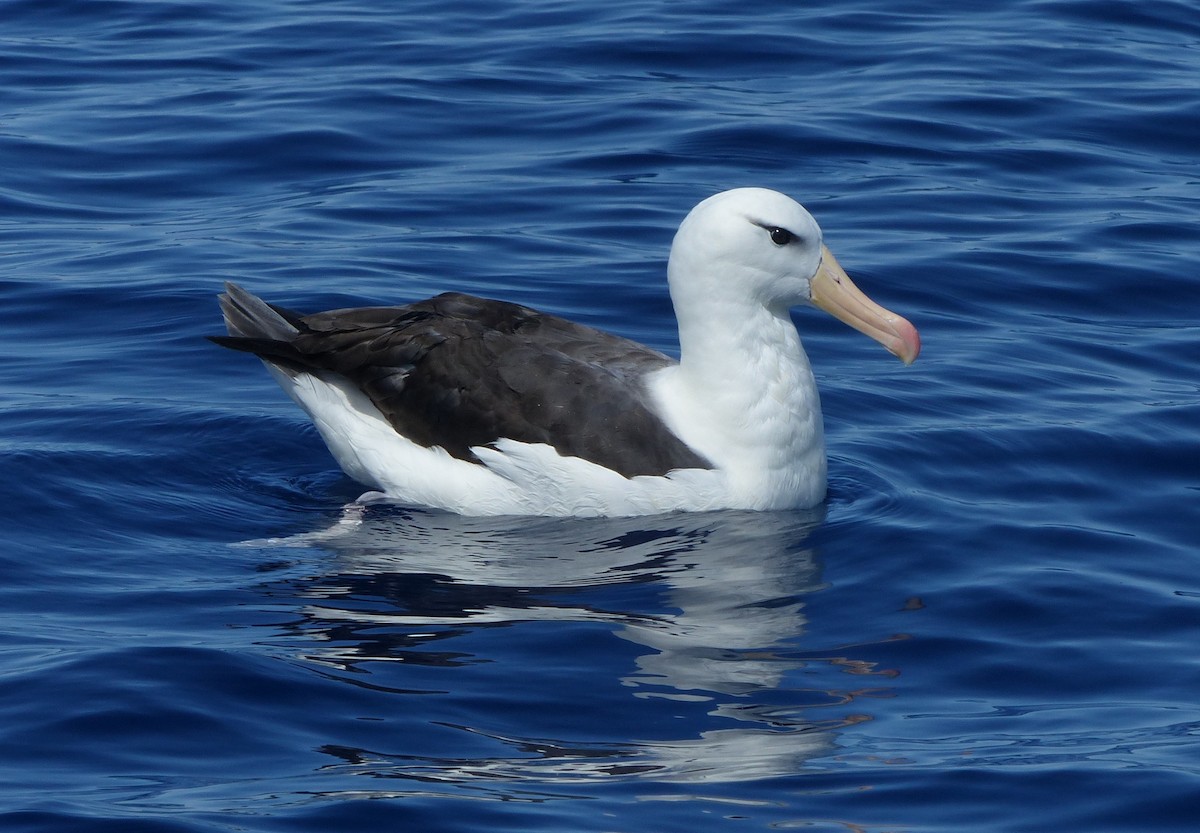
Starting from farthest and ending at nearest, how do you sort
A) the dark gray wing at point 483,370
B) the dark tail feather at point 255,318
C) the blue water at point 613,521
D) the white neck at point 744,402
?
the dark tail feather at point 255,318 → the white neck at point 744,402 → the dark gray wing at point 483,370 → the blue water at point 613,521

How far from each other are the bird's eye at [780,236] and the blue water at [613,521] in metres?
1.27

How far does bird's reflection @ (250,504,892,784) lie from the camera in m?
6.34

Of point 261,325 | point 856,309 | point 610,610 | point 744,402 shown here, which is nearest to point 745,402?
point 744,402

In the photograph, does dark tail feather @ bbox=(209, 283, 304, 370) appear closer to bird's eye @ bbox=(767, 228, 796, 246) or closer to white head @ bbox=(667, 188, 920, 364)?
white head @ bbox=(667, 188, 920, 364)

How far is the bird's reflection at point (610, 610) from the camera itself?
6.34 m

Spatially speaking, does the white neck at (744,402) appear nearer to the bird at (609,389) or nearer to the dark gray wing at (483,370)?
the bird at (609,389)

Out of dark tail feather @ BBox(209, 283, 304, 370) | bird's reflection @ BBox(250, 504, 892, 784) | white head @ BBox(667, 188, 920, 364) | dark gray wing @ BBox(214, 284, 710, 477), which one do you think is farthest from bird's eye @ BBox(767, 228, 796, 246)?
dark tail feather @ BBox(209, 283, 304, 370)

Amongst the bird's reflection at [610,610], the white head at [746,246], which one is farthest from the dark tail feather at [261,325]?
the white head at [746,246]

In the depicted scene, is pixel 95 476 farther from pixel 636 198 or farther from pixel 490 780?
pixel 636 198

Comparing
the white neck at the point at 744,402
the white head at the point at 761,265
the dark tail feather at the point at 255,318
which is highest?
the white head at the point at 761,265

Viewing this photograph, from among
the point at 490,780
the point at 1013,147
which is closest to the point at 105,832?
the point at 490,780

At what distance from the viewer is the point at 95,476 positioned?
903 cm

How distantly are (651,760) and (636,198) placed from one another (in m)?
7.84

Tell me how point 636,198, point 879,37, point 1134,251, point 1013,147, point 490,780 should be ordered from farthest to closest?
1. point 879,37
2. point 1013,147
3. point 636,198
4. point 1134,251
5. point 490,780
